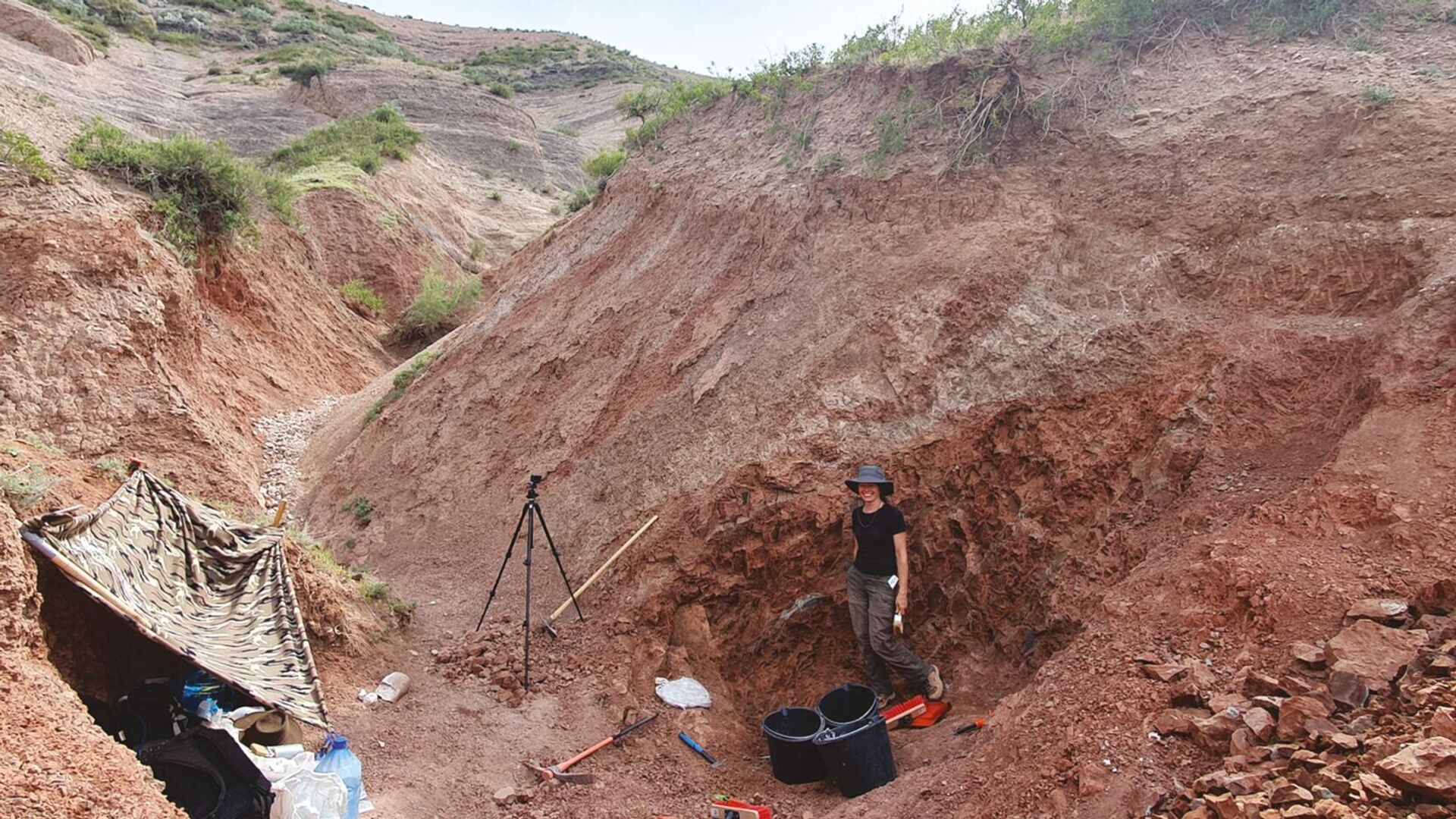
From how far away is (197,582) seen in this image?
16.7 ft

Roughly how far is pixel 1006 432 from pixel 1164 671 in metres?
2.77

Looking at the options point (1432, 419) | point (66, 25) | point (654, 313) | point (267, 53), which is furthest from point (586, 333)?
point (267, 53)

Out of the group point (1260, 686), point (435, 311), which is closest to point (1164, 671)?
point (1260, 686)

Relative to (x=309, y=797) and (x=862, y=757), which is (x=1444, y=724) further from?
(x=309, y=797)

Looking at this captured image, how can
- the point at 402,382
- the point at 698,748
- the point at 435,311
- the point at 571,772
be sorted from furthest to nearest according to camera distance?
1. the point at 435,311
2. the point at 402,382
3. the point at 698,748
4. the point at 571,772

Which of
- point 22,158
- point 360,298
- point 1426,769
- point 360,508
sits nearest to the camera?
point 1426,769

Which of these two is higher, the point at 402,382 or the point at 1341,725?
the point at 402,382

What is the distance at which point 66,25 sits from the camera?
24.8 m

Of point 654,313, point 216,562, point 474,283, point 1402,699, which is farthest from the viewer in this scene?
point 474,283

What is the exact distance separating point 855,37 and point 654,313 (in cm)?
442

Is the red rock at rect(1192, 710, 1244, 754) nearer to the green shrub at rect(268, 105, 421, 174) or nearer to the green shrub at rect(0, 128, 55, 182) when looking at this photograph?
the green shrub at rect(0, 128, 55, 182)

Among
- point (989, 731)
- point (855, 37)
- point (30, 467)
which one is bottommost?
point (989, 731)

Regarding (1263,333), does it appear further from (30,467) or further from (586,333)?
(30,467)

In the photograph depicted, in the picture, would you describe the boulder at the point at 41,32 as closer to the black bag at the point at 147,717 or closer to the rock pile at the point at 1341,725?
the black bag at the point at 147,717
